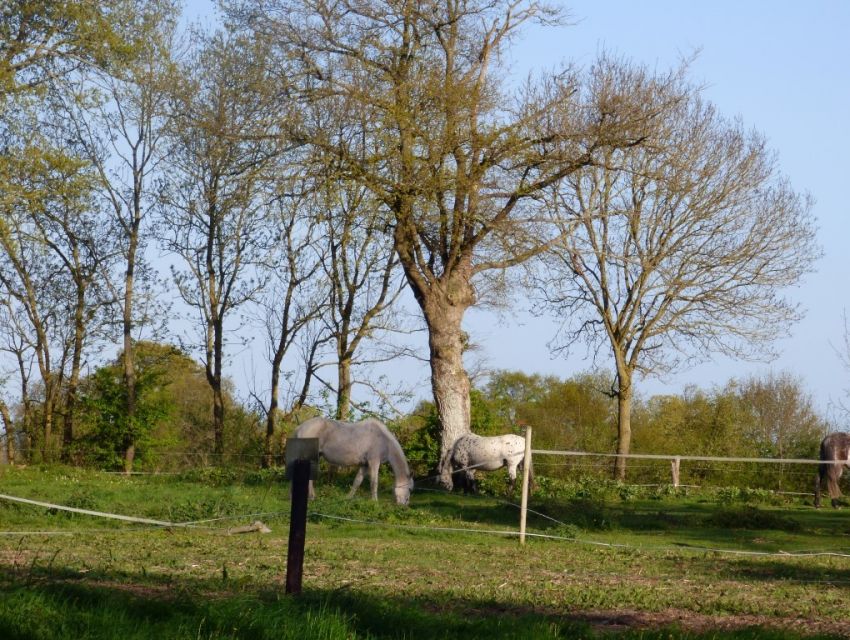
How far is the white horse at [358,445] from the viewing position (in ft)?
68.5

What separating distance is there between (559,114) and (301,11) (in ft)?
19.5

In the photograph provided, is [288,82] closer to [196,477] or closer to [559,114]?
[559,114]

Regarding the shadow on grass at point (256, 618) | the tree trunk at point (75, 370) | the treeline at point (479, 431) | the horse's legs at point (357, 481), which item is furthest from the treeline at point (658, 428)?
the shadow on grass at point (256, 618)

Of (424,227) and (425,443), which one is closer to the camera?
(424,227)

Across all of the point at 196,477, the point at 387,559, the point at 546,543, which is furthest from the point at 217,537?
the point at 196,477

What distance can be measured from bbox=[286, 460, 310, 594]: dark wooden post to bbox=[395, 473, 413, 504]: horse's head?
506 inches

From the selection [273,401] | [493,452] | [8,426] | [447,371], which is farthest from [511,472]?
[8,426]

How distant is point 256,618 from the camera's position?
→ 20.2ft

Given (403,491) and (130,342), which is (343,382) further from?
(403,491)

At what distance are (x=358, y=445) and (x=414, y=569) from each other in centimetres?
1063

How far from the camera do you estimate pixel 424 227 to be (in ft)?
79.7

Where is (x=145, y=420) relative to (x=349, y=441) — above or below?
above

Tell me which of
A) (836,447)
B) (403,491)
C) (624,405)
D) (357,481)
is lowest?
(403,491)

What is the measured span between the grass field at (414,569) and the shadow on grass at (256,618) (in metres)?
0.02
